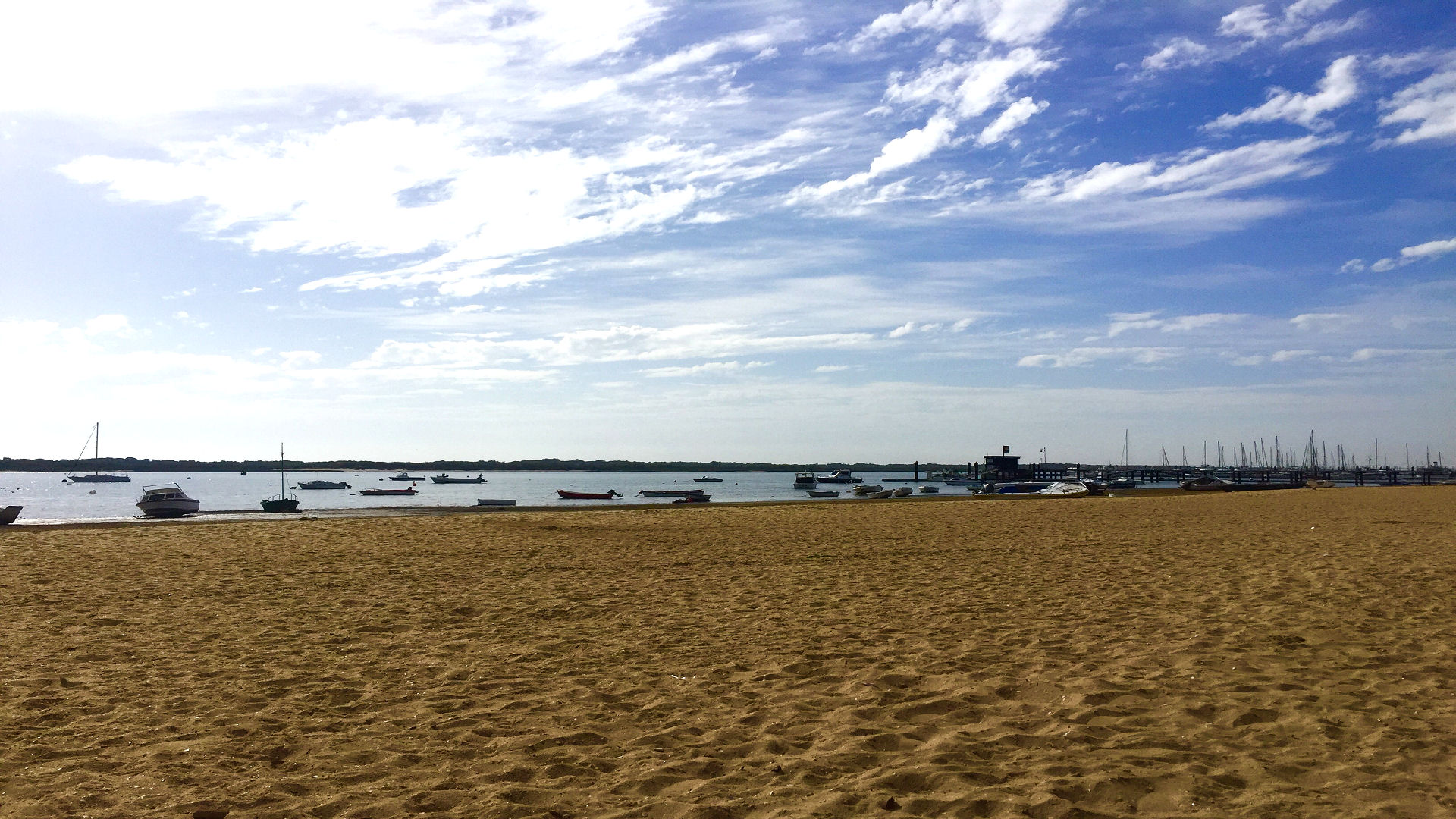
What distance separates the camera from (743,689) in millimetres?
7324

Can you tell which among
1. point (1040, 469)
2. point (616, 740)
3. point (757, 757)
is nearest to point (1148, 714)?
point (757, 757)

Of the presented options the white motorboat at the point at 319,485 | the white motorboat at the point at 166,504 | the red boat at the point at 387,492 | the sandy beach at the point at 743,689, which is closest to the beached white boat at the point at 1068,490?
the sandy beach at the point at 743,689

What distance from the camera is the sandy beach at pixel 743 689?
513 cm

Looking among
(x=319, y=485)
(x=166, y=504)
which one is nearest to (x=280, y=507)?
(x=166, y=504)

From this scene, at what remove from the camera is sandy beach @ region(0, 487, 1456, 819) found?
5133mm

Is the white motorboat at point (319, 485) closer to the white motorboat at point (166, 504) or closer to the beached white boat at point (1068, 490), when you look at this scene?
the white motorboat at point (166, 504)

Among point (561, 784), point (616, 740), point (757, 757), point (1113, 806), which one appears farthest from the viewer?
point (616, 740)

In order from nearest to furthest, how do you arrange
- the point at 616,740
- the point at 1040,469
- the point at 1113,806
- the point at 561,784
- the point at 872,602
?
the point at 1113,806, the point at 561,784, the point at 616,740, the point at 872,602, the point at 1040,469

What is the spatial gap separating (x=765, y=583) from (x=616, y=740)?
7.58 metres

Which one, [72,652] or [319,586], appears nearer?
[72,652]

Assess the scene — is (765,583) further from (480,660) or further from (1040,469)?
(1040,469)

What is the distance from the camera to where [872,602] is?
11.6 meters

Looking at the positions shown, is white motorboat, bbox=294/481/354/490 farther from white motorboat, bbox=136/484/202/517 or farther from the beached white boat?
the beached white boat

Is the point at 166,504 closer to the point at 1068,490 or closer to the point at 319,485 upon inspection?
the point at 1068,490
